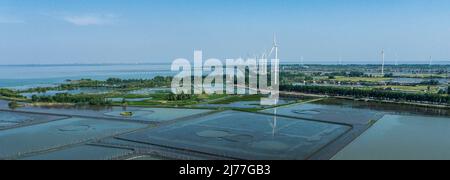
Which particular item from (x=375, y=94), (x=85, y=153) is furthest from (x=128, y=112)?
(x=375, y=94)

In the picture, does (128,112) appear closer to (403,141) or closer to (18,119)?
(18,119)

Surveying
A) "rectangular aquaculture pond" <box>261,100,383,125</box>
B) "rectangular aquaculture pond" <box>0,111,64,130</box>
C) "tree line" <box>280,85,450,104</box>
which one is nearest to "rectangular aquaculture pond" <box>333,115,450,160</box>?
"rectangular aquaculture pond" <box>261,100,383,125</box>

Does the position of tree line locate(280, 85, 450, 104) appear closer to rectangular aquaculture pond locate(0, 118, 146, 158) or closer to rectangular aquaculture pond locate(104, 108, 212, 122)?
rectangular aquaculture pond locate(104, 108, 212, 122)

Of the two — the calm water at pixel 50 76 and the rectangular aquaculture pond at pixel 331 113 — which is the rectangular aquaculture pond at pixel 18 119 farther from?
the calm water at pixel 50 76
